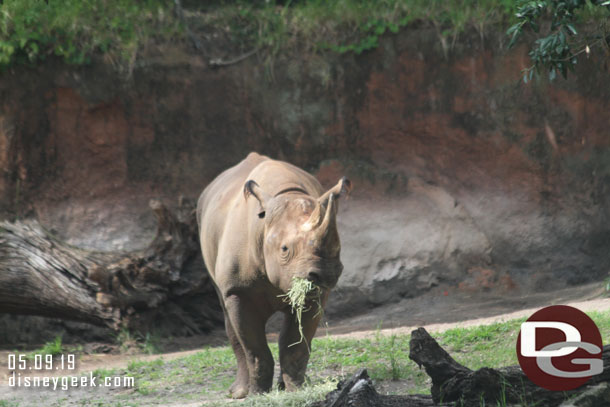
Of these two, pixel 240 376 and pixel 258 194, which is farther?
pixel 240 376

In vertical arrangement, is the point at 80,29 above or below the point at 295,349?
above

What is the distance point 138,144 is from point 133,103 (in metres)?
0.61

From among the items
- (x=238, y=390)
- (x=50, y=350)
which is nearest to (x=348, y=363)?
(x=238, y=390)

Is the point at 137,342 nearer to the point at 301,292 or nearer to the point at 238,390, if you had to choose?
the point at 238,390

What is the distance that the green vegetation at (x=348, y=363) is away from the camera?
6410 millimetres

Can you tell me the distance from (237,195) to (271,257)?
1.41 metres

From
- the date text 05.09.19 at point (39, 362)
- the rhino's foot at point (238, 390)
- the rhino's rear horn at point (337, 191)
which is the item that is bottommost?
the rhino's foot at point (238, 390)

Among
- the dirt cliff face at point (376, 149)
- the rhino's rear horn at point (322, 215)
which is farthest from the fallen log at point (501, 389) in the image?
the dirt cliff face at point (376, 149)

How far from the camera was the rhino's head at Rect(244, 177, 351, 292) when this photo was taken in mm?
5168

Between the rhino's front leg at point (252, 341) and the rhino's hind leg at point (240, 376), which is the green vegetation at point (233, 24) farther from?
the rhino's front leg at point (252, 341)

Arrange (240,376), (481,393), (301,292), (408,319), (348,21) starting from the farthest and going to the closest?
(348,21) → (408,319) → (240,376) → (301,292) → (481,393)

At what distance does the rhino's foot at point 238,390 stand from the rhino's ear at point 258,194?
1.55 m

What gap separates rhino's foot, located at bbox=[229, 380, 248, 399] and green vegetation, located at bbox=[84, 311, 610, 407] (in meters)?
0.10

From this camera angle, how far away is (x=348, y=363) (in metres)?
7.12
